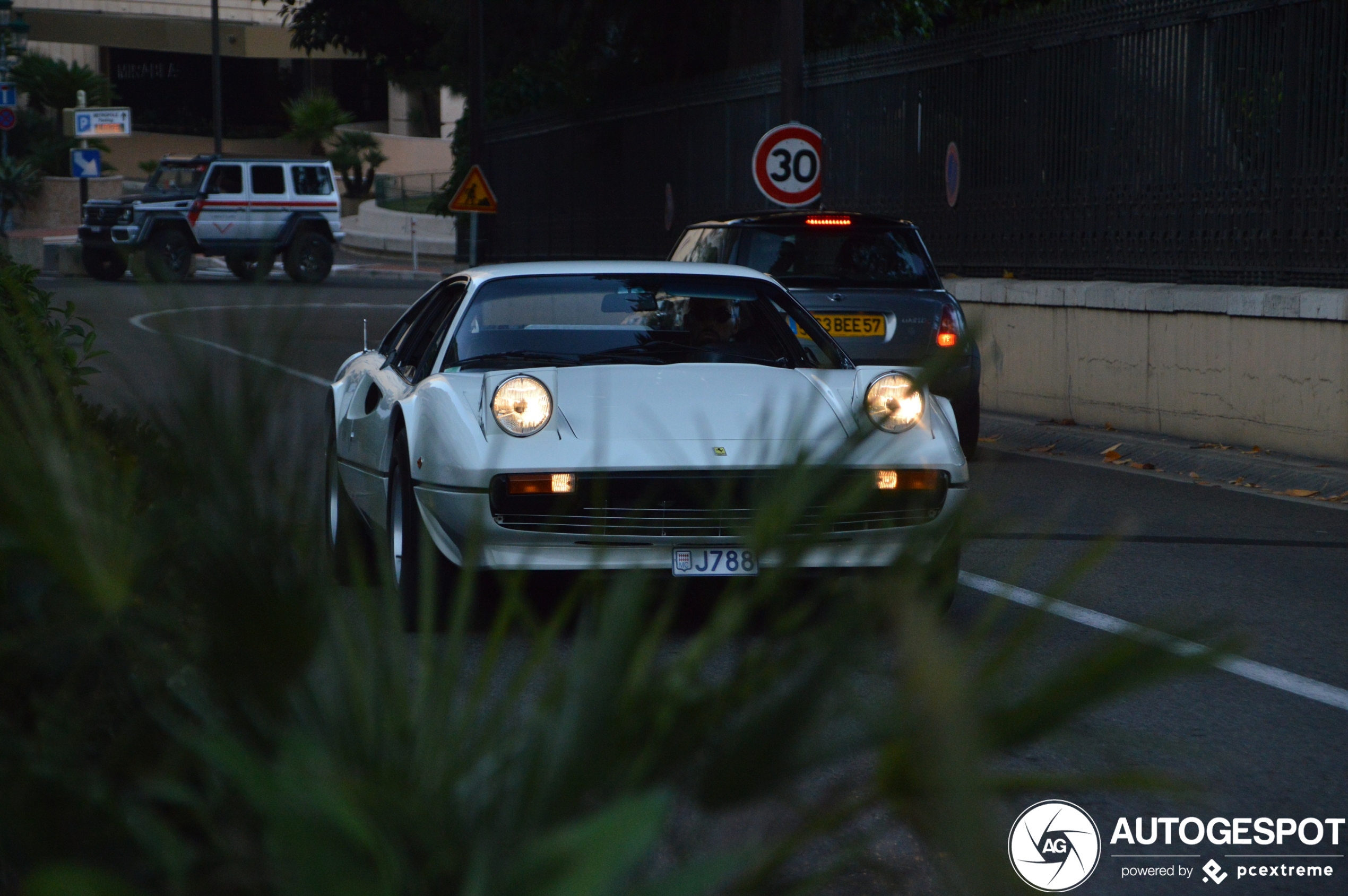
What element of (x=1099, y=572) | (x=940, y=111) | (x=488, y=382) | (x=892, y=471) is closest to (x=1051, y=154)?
(x=940, y=111)

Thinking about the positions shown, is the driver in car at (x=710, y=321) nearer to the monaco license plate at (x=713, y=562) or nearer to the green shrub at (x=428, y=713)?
the monaco license plate at (x=713, y=562)

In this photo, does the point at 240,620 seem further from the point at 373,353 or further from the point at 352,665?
the point at 373,353

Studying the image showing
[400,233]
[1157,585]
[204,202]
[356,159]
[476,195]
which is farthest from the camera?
[356,159]

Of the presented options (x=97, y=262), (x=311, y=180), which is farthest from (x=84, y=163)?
(x=311, y=180)

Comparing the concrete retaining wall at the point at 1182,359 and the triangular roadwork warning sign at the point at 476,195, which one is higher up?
the triangular roadwork warning sign at the point at 476,195

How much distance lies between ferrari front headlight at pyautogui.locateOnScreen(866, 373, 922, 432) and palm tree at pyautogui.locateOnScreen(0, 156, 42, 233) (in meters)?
47.9

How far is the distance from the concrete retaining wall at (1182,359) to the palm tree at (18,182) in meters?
38.1

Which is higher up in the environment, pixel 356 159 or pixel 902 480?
pixel 356 159

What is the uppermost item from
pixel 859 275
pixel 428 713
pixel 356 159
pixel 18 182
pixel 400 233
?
pixel 356 159

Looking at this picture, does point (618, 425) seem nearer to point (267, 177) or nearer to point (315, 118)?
point (267, 177)

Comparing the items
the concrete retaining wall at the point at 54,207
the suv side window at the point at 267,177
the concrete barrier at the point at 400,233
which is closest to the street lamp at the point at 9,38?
the suv side window at the point at 267,177

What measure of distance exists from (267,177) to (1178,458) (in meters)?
26.7

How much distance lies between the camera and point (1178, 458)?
10.9 meters

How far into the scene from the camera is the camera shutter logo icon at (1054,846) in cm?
118
